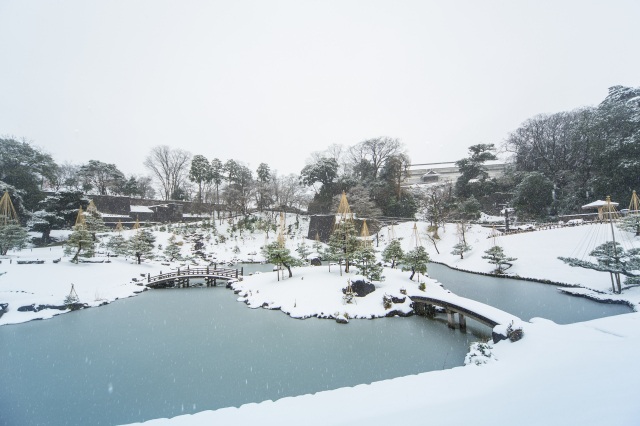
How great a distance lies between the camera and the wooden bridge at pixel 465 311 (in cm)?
856

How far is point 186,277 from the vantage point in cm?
1848

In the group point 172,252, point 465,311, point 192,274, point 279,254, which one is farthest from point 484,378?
point 172,252

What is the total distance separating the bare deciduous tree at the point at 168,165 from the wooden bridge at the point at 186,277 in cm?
2492

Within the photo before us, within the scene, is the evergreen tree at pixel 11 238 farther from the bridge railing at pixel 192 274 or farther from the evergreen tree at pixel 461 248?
the evergreen tree at pixel 461 248

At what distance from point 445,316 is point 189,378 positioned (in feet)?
34.4

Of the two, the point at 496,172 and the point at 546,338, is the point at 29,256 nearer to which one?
the point at 546,338

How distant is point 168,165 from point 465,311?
43122 millimetres

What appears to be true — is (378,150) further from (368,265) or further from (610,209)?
(610,209)

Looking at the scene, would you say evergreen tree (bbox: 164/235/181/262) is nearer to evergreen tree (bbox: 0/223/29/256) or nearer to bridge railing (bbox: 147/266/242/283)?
bridge railing (bbox: 147/266/242/283)

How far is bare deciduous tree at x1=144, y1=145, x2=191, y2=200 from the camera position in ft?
132

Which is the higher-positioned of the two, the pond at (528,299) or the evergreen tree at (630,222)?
the evergreen tree at (630,222)

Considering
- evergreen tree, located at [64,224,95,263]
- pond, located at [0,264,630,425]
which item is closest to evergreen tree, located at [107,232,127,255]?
evergreen tree, located at [64,224,95,263]

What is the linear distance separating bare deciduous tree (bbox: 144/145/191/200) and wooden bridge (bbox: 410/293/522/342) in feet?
126

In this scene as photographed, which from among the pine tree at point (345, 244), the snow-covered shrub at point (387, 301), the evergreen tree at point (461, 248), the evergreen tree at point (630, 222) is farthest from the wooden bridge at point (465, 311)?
the evergreen tree at point (461, 248)
